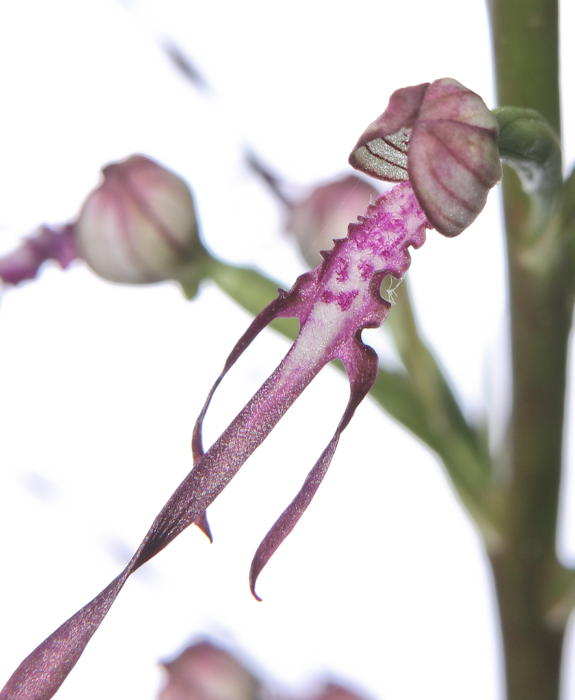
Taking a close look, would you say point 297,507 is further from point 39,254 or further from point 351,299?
point 39,254

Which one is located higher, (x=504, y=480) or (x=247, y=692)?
(x=504, y=480)

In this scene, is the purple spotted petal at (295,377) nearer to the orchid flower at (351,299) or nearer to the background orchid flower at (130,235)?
the orchid flower at (351,299)

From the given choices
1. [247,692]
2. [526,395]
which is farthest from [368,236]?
[247,692]

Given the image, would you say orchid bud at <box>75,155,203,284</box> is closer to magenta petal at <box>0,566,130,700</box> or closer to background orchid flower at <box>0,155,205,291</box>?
background orchid flower at <box>0,155,205,291</box>

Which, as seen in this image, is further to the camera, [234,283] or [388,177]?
[234,283]

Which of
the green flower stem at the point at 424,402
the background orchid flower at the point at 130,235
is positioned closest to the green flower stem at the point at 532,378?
the green flower stem at the point at 424,402

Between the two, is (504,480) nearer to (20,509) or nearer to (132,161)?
(132,161)
